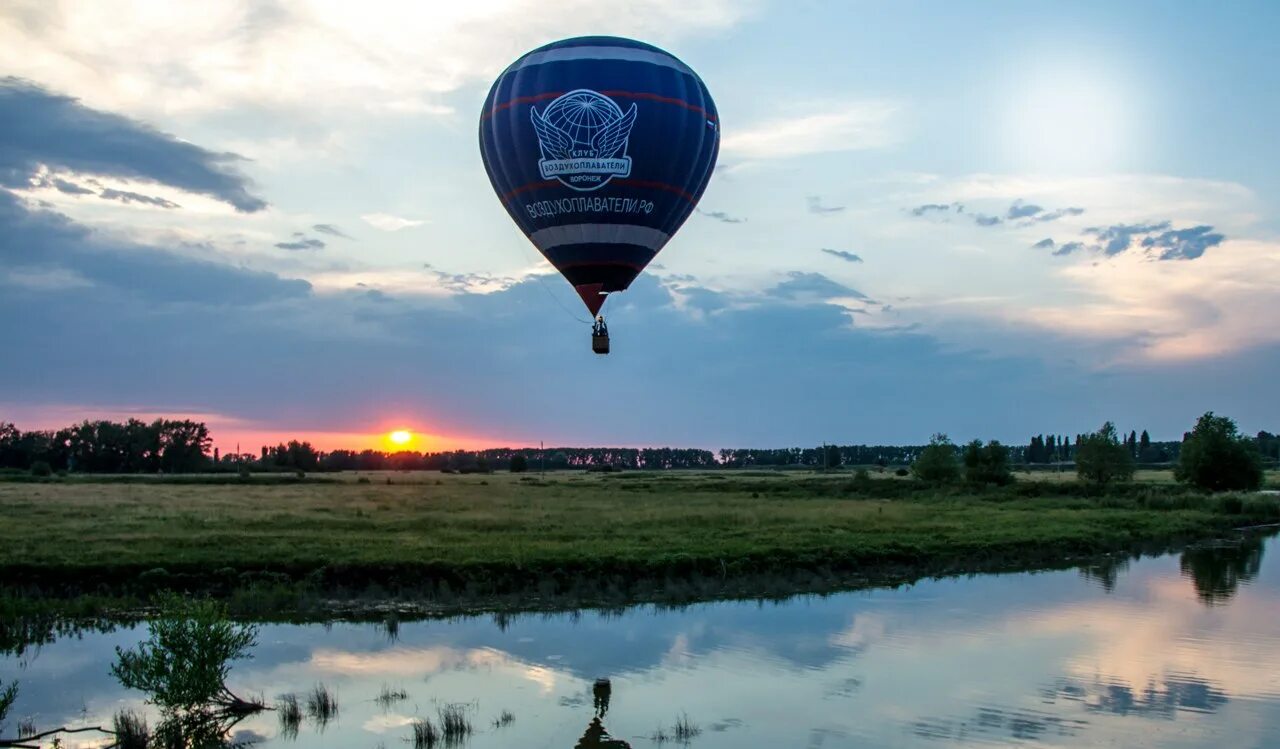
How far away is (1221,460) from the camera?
222 ft

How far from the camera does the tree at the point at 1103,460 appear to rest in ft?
235

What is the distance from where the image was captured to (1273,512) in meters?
54.8

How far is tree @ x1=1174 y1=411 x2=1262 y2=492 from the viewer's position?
67250 millimetres

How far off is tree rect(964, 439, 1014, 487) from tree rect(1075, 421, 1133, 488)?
4.87 meters

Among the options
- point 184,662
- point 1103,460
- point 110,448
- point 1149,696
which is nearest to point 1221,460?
point 1103,460

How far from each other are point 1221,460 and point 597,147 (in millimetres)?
58174

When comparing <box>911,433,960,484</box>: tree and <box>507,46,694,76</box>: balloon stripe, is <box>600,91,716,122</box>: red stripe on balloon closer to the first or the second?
<box>507,46,694,76</box>: balloon stripe

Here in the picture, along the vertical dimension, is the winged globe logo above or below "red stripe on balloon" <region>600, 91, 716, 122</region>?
below

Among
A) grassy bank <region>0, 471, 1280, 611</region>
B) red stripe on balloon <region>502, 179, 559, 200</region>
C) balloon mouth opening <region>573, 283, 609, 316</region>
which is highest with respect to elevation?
red stripe on balloon <region>502, 179, 559, 200</region>

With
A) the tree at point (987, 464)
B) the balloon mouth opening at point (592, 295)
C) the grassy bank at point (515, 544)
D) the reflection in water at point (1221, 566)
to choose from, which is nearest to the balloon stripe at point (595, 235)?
the balloon mouth opening at point (592, 295)

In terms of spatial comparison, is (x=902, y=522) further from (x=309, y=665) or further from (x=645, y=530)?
(x=309, y=665)

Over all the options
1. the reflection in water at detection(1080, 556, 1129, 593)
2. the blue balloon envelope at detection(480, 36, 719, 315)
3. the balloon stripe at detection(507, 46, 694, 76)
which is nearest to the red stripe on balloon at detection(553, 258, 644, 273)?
the blue balloon envelope at detection(480, 36, 719, 315)

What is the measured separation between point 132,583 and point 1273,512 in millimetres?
53391

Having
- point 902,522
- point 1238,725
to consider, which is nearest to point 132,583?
point 1238,725
